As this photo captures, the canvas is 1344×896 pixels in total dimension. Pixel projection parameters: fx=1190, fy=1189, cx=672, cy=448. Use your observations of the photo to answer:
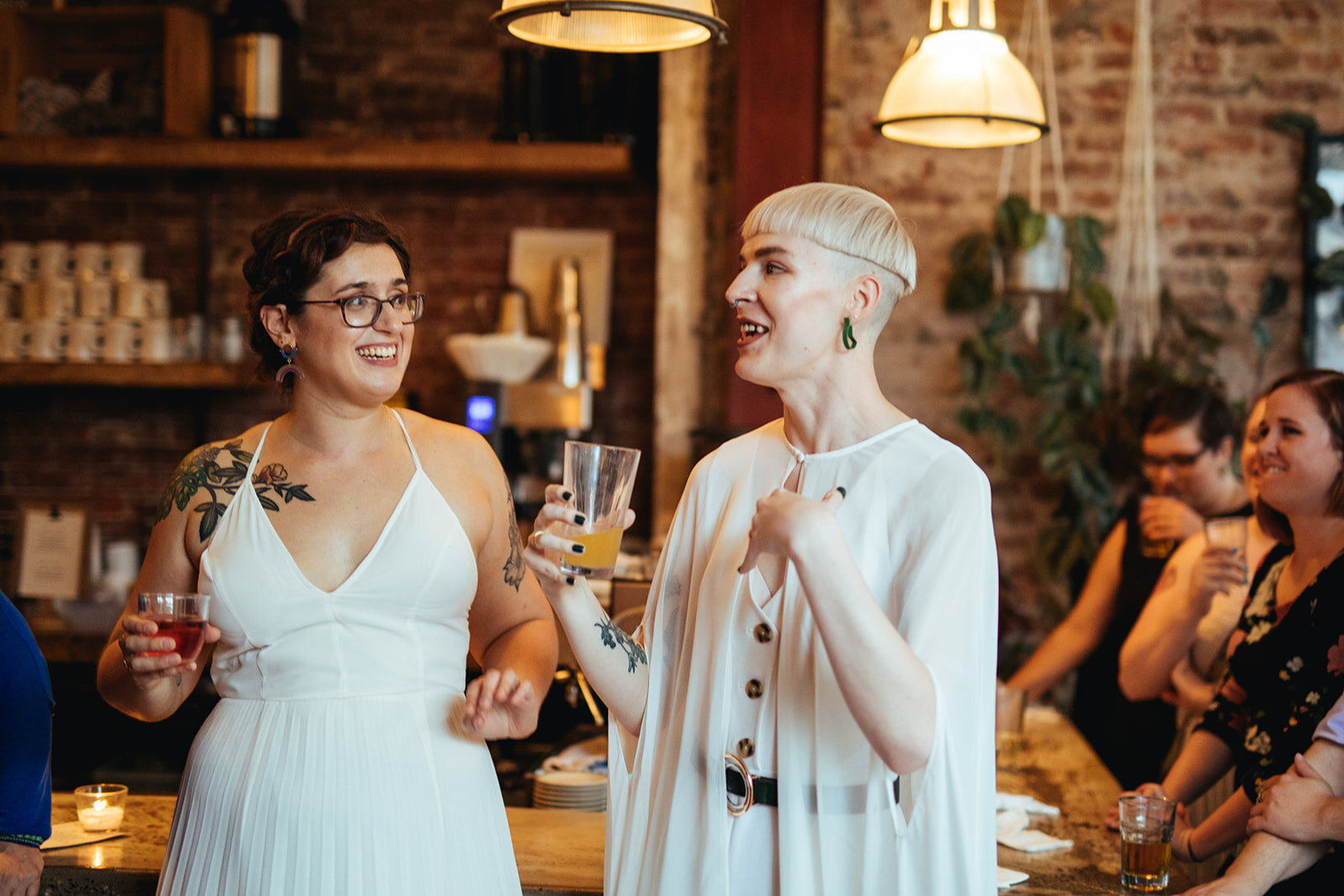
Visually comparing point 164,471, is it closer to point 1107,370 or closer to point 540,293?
point 540,293

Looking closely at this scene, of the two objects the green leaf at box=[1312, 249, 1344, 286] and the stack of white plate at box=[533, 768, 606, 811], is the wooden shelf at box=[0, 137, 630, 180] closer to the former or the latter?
the green leaf at box=[1312, 249, 1344, 286]

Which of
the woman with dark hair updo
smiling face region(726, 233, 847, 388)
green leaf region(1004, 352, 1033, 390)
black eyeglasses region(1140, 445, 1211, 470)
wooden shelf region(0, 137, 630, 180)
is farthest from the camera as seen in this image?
wooden shelf region(0, 137, 630, 180)

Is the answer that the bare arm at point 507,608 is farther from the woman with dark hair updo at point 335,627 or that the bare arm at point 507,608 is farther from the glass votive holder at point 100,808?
the glass votive holder at point 100,808

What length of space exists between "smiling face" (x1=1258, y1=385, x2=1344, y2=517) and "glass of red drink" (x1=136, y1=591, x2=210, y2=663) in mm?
1925

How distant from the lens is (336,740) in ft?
5.55

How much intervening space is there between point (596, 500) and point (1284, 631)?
4.72 ft

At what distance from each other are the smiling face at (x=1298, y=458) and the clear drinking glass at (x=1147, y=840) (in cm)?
69

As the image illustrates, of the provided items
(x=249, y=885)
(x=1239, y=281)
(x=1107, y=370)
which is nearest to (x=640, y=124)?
(x=1107, y=370)

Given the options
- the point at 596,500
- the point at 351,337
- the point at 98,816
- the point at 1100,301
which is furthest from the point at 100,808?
the point at 1100,301

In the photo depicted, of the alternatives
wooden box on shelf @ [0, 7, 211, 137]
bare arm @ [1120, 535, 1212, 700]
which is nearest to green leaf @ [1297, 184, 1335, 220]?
bare arm @ [1120, 535, 1212, 700]

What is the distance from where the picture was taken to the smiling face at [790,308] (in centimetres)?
156

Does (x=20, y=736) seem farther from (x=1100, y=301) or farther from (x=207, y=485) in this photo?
(x=1100, y=301)

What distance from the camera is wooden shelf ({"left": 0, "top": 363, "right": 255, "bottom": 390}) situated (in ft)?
14.5

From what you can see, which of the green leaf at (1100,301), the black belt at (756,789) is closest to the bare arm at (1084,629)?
the green leaf at (1100,301)
